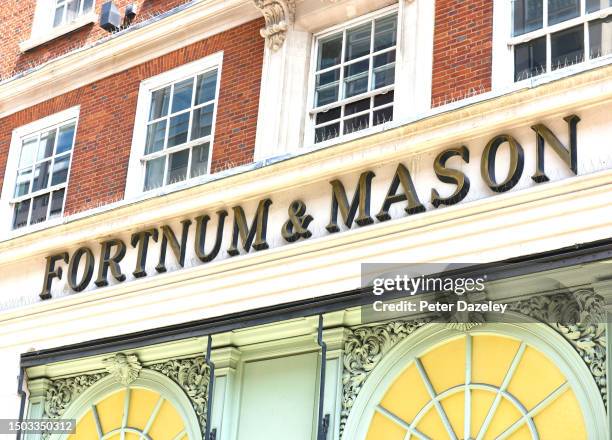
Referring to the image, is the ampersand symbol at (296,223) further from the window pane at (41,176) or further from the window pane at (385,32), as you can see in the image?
the window pane at (41,176)

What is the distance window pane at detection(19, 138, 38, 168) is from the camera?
17048mm

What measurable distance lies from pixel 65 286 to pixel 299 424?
4110mm

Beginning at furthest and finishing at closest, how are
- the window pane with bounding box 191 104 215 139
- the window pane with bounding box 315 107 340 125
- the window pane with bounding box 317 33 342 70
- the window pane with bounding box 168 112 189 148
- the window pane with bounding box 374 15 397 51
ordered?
the window pane with bounding box 168 112 189 148 → the window pane with bounding box 191 104 215 139 → the window pane with bounding box 317 33 342 70 → the window pane with bounding box 315 107 340 125 → the window pane with bounding box 374 15 397 51

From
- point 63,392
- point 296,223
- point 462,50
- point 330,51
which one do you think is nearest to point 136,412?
point 63,392

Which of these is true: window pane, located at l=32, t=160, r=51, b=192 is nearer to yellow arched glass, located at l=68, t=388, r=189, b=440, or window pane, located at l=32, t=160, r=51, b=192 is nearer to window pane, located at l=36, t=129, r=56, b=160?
window pane, located at l=36, t=129, r=56, b=160

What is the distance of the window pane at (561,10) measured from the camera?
11.9 meters

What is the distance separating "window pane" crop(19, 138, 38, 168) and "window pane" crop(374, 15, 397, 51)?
5.99 m

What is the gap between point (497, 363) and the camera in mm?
10875

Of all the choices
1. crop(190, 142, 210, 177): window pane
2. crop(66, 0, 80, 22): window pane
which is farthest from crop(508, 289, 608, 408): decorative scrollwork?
crop(66, 0, 80, 22): window pane

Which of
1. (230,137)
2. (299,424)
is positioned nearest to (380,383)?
(299,424)

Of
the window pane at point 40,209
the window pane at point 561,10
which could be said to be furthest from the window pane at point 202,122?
the window pane at point 561,10

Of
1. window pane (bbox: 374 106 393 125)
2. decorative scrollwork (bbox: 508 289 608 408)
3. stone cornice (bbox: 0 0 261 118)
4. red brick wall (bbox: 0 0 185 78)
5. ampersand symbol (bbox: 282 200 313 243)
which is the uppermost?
red brick wall (bbox: 0 0 185 78)

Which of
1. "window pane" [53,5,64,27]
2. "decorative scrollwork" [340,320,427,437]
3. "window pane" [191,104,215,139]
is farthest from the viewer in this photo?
"window pane" [53,5,64,27]

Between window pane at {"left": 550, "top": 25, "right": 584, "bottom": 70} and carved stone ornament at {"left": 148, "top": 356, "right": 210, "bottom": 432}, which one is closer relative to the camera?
window pane at {"left": 550, "top": 25, "right": 584, "bottom": 70}
